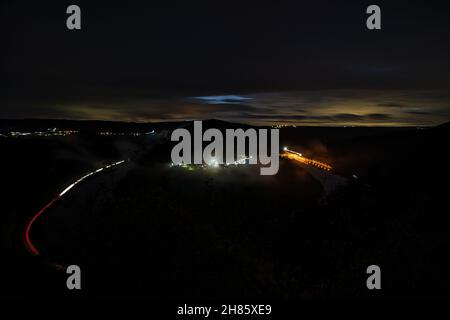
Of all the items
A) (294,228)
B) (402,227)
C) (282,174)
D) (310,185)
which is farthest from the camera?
(282,174)

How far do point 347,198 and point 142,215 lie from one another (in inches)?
583

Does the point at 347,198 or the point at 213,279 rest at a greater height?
the point at 347,198

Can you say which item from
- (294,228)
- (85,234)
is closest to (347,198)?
(294,228)

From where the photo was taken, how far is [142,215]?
1367 centimetres

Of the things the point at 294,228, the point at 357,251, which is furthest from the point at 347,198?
the point at 357,251

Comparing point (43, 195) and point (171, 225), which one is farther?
point (43, 195)

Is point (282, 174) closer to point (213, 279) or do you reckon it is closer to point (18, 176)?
point (18, 176)

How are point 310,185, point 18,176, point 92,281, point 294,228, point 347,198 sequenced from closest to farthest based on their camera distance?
point 92,281 → point 294,228 → point 347,198 → point 18,176 → point 310,185

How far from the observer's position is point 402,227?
15.8 meters
